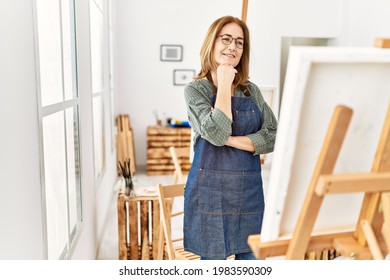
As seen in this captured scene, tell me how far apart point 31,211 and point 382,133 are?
97 cm

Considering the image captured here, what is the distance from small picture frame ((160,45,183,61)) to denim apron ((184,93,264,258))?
4.23 metres

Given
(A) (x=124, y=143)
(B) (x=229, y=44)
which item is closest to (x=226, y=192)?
(B) (x=229, y=44)

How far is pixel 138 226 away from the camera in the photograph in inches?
97.4

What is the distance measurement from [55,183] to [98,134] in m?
1.68

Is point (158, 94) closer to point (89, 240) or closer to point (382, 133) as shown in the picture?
point (89, 240)

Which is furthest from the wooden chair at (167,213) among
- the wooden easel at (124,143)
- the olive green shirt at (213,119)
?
the wooden easel at (124,143)

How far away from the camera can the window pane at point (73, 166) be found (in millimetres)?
1908

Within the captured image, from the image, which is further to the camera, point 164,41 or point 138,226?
point 164,41

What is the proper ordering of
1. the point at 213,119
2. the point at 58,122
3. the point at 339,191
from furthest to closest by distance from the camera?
1. the point at 58,122
2. the point at 213,119
3. the point at 339,191

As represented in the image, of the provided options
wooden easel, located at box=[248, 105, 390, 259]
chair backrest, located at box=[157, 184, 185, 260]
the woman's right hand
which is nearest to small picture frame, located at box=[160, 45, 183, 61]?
chair backrest, located at box=[157, 184, 185, 260]

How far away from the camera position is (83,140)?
2.23 metres

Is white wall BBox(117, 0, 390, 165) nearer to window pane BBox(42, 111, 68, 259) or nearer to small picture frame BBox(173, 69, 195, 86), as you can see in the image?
small picture frame BBox(173, 69, 195, 86)

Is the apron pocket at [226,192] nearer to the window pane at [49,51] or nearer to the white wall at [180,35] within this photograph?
the window pane at [49,51]

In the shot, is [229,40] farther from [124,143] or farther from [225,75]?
[124,143]
